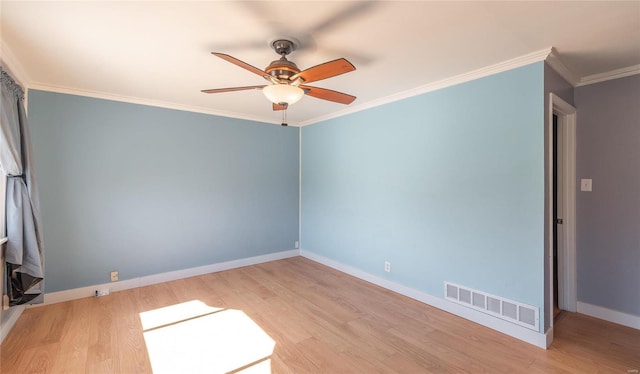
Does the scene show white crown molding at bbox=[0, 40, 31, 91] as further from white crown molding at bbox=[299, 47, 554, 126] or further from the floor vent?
the floor vent

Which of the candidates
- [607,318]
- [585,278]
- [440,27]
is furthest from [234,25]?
[607,318]

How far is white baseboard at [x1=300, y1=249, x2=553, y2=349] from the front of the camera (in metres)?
2.31

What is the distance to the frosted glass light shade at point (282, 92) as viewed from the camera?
1.89m

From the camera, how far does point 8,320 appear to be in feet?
8.02

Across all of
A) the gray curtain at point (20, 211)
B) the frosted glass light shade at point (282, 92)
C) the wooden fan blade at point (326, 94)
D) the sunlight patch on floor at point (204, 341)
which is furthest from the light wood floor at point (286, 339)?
the wooden fan blade at point (326, 94)

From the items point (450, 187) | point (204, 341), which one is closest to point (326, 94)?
point (450, 187)

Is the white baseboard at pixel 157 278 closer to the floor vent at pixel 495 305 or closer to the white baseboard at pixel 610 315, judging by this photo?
the floor vent at pixel 495 305

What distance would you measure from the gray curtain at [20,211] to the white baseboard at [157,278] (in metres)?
0.49

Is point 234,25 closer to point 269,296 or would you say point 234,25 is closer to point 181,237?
point 269,296

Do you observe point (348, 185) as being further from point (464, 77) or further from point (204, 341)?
point (204, 341)

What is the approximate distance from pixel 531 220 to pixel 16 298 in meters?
4.51

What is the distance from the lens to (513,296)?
245 centimetres

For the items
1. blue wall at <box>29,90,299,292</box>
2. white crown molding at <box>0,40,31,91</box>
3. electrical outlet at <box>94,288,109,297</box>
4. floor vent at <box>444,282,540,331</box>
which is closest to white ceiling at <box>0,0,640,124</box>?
white crown molding at <box>0,40,31,91</box>

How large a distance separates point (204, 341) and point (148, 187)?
2192mm
